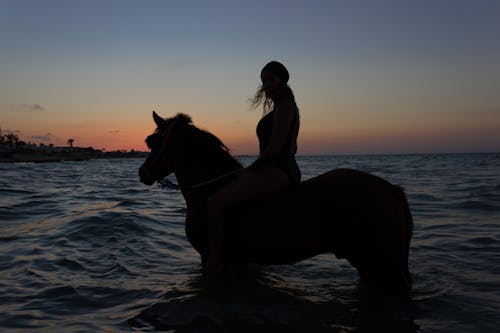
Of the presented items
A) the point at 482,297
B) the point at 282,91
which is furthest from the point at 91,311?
the point at 482,297

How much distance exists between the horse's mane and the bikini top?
19.1 inches

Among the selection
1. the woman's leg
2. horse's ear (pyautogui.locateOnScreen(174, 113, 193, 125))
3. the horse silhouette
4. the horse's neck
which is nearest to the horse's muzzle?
the horse's neck

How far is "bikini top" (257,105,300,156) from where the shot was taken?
14.1 ft

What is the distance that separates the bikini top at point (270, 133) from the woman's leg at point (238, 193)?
265mm

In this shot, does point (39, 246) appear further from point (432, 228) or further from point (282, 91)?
point (432, 228)

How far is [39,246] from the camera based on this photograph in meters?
7.44

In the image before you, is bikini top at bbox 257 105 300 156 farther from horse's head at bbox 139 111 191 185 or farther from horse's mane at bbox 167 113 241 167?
horse's head at bbox 139 111 191 185

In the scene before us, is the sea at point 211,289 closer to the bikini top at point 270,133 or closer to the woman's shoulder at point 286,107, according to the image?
the bikini top at point 270,133

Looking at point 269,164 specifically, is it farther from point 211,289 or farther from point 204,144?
point 211,289

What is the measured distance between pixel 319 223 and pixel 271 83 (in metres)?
1.64

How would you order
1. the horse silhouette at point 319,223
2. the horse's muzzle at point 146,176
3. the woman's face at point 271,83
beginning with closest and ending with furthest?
the horse silhouette at point 319,223 < the woman's face at point 271,83 < the horse's muzzle at point 146,176

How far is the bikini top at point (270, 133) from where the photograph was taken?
4301 millimetres

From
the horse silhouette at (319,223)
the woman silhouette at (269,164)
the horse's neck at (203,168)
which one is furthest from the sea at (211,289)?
the horse's neck at (203,168)

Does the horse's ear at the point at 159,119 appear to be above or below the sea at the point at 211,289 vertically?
above
